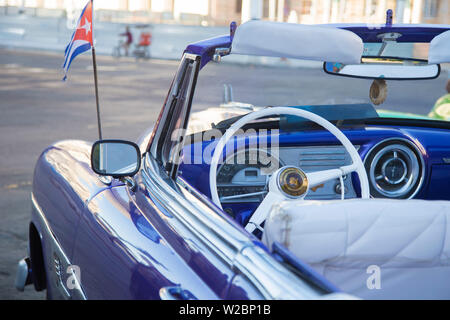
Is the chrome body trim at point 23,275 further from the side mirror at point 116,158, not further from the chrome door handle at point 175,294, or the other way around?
the chrome door handle at point 175,294

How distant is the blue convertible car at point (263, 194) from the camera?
179 cm

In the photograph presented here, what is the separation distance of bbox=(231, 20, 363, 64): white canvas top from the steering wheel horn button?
0.45 metres

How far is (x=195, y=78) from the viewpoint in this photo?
2.42m

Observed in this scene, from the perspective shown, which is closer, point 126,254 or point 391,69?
point 126,254

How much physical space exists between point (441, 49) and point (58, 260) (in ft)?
5.52

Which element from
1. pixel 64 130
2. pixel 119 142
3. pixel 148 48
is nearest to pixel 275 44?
pixel 119 142

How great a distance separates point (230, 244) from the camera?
5.70ft

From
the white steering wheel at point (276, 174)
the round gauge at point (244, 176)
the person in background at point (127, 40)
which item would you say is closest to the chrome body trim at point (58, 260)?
the white steering wheel at point (276, 174)

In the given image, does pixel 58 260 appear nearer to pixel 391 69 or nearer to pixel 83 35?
pixel 83 35

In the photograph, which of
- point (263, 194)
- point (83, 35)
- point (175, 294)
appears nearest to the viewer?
point (175, 294)

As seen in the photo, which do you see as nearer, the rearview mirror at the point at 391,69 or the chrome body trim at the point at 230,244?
the chrome body trim at the point at 230,244

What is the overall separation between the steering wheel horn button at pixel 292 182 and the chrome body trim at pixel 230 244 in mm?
433

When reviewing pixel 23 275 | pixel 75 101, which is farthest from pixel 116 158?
pixel 75 101
